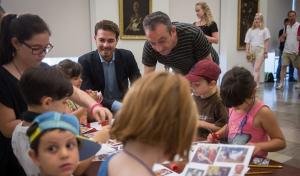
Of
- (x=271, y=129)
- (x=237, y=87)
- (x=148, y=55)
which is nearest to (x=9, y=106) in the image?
(x=237, y=87)

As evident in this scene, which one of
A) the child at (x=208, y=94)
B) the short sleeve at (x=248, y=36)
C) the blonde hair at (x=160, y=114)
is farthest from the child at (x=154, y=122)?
the short sleeve at (x=248, y=36)

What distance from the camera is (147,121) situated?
939 mm

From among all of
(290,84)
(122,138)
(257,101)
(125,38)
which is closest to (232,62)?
(290,84)

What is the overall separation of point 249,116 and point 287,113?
456cm

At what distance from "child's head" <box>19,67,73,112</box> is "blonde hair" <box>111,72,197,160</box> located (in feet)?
2.19

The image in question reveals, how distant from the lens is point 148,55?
10.2 ft

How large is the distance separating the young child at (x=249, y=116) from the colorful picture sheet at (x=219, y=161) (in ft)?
1.02

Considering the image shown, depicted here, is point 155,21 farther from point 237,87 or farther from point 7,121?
point 7,121

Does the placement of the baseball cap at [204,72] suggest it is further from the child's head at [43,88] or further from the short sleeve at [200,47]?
the child's head at [43,88]

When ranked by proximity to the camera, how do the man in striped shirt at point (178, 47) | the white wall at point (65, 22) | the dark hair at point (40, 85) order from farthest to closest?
the white wall at point (65, 22), the man in striped shirt at point (178, 47), the dark hair at point (40, 85)

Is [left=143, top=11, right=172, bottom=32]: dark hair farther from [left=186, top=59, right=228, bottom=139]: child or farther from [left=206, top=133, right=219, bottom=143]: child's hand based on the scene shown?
[left=206, top=133, right=219, bottom=143]: child's hand

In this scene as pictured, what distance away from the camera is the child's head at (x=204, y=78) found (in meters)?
2.34

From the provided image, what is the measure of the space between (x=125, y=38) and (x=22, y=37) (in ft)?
17.3

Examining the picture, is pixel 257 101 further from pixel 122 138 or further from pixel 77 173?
pixel 122 138
